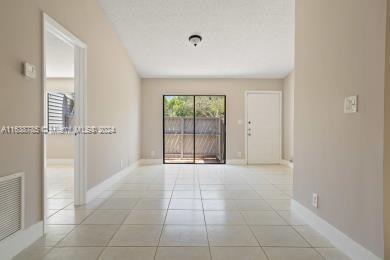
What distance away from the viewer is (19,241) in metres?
1.86

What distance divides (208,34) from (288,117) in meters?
3.09

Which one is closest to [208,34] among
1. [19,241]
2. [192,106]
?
[192,106]

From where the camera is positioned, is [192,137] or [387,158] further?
[192,137]

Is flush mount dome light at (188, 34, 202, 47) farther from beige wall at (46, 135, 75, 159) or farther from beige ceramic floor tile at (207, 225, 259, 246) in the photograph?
beige wall at (46, 135, 75, 159)

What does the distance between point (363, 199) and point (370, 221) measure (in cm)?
14

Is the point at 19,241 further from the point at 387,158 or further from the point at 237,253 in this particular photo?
the point at 387,158

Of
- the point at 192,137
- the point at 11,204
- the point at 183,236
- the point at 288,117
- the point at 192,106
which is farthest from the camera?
the point at 192,137

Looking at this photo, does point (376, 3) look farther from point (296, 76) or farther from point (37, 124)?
point (37, 124)

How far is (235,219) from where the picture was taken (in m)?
2.55

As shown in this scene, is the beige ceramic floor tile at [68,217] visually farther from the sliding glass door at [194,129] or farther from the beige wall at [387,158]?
the sliding glass door at [194,129]

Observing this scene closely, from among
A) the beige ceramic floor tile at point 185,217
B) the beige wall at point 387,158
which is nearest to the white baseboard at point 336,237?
the beige wall at point 387,158

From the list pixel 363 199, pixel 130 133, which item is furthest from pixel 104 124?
pixel 363 199

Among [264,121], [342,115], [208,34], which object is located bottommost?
[342,115]

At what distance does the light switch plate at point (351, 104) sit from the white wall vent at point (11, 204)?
256 centimetres
